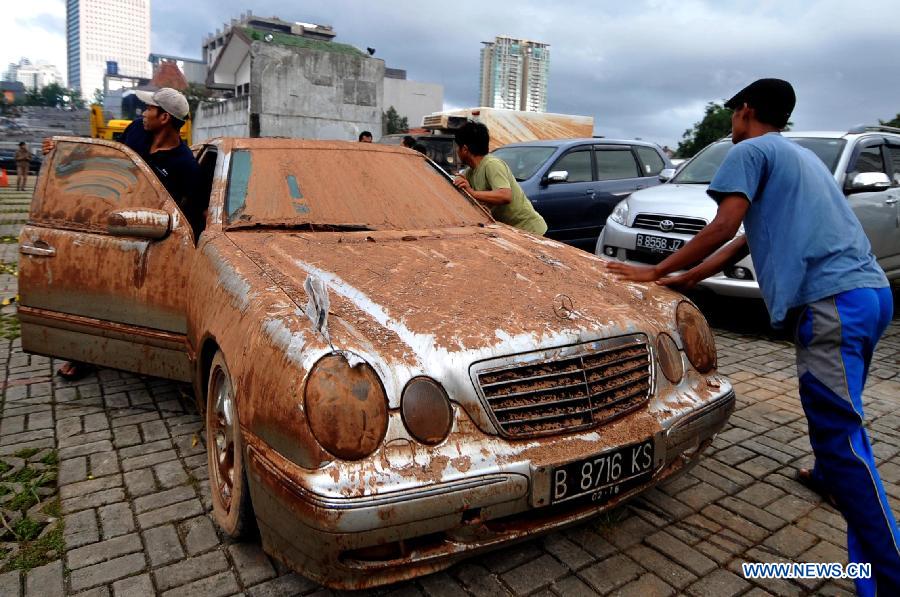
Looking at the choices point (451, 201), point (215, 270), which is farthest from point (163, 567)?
point (451, 201)

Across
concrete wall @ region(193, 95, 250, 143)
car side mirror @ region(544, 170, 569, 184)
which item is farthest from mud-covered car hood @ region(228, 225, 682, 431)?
concrete wall @ region(193, 95, 250, 143)

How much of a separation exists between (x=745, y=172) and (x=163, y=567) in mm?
2579

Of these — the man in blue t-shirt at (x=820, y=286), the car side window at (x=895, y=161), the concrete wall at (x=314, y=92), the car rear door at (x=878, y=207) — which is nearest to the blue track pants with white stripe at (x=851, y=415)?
the man in blue t-shirt at (x=820, y=286)

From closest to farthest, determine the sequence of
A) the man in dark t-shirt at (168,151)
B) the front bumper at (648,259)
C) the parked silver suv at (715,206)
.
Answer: the man in dark t-shirt at (168,151), the front bumper at (648,259), the parked silver suv at (715,206)

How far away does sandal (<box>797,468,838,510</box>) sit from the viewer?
9.87 feet

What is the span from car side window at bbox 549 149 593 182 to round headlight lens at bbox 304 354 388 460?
682cm

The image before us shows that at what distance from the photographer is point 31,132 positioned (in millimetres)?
38531

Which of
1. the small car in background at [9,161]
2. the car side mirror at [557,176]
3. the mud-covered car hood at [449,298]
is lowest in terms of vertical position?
the mud-covered car hood at [449,298]

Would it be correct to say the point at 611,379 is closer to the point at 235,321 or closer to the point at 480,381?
the point at 480,381

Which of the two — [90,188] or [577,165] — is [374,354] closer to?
[90,188]

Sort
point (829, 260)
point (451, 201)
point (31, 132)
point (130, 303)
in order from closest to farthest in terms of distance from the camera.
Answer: point (829, 260), point (130, 303), point (451, 201), point (31, 132)

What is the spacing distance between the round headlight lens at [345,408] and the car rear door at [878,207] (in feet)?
18.5

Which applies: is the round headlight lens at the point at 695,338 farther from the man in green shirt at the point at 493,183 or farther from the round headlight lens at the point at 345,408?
the man in green shirt at the point at 493,183

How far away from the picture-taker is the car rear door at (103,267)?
11.0ft
